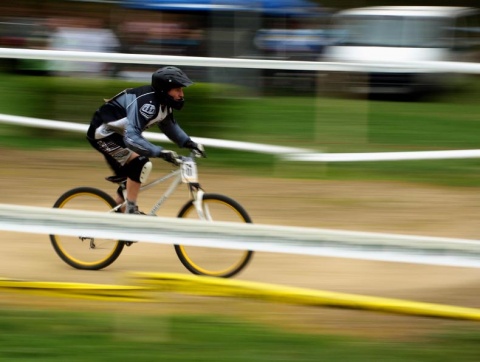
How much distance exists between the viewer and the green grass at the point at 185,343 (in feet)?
16.4

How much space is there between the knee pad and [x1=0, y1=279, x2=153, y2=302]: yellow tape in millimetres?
1124

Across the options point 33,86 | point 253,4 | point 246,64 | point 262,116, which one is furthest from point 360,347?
point 253,4

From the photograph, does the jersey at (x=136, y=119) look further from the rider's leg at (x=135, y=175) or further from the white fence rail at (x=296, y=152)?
the white fence rail at (x=296, y=152)

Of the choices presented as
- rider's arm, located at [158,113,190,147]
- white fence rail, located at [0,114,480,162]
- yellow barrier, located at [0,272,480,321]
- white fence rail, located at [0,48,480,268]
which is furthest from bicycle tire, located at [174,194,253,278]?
white fence rail, located at [0,114,480,162]

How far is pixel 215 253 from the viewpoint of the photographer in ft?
23.3

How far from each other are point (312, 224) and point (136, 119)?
252 cm

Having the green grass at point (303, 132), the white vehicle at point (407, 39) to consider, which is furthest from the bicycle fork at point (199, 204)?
the white vehicle at point (407, 39)

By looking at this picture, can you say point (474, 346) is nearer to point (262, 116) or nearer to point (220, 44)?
point (262, 116)

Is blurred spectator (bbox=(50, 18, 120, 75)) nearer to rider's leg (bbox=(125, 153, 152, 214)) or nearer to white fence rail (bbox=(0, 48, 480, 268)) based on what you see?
rider's leg (bbox=(125, 153, 152, 214))

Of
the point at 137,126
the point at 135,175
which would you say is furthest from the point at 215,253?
the point at 137,126

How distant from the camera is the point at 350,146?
36.0ft

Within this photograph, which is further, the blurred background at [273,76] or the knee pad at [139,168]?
the blurred background at [273,76]

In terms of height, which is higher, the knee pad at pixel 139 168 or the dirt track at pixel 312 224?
the knee pad at pixel 139 168

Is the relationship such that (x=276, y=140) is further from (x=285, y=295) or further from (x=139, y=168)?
(x=285, y=295)
